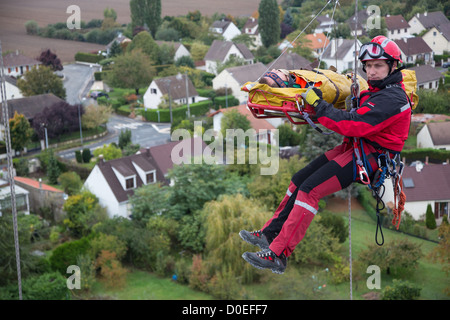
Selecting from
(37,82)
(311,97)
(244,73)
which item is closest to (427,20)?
(244,73)

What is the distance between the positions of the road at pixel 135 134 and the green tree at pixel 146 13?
27.3 meters

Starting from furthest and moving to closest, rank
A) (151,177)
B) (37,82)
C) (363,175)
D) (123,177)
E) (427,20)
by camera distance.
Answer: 1. (37,82)
2. (427,20)
3. (151,177)
4. (123,177)
5. (363,175)

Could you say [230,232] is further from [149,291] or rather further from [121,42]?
[121,42]

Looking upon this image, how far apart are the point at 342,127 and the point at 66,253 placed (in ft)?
66.5

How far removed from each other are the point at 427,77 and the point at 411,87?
41052 millimetres

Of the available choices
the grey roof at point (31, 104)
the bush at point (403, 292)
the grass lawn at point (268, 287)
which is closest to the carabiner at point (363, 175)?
the grass lawn at point (268, 287)

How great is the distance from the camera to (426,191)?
1150 inches

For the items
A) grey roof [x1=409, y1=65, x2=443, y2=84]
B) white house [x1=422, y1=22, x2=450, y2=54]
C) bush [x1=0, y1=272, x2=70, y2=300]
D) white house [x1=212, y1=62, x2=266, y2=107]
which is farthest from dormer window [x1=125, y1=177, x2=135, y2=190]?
white house [x1=422, y1=22, x2=450, y2=54]

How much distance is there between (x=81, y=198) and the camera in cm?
2797

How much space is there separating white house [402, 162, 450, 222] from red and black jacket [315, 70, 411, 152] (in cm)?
2364

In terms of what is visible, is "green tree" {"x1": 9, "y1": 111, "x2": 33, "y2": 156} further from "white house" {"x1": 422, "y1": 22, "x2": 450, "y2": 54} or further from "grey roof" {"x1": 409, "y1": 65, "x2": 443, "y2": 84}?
"white house" {"x1": 422, "y1": 22, "x2": 450, "y2": 54}

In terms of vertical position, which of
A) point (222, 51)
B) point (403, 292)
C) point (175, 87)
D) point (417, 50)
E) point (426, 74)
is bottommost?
point (403, 292)
